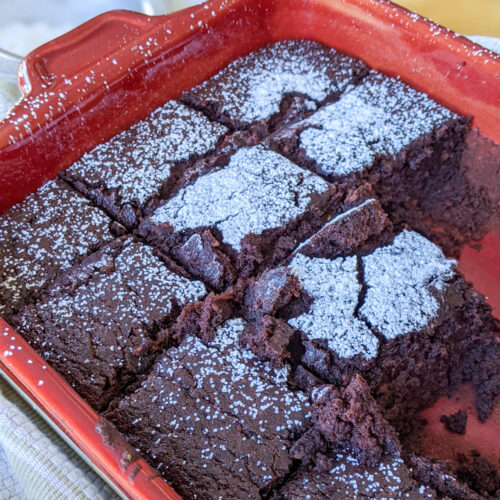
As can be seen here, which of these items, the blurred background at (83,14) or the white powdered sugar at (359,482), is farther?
the blurred background at (83,14)

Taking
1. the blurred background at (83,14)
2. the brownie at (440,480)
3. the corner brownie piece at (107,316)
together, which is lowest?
the brownie at (440,480)

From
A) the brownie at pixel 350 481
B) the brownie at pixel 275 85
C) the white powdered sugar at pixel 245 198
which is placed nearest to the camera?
the brownie at pixel 350 481

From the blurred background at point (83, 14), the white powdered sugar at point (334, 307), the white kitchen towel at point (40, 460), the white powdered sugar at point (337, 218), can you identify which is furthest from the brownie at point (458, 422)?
the blurred background at point (83, 14)

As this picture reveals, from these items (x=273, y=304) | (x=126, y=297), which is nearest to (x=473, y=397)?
(x=273, y=304)

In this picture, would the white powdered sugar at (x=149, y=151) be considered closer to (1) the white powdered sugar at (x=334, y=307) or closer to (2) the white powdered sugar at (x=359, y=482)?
(1) the white powdered sugar at (x=334, y=307)

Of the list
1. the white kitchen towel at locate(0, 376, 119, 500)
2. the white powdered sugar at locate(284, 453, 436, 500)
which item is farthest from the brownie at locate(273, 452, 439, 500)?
the white kitchen towel at locate(0, 376, 119, 500)

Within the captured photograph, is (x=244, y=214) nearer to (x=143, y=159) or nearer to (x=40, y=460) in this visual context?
(x=143, y=159)

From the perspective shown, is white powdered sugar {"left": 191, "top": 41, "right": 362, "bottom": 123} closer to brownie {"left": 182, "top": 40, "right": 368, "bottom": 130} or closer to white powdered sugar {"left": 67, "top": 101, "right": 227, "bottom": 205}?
brownie {"left": 182, "top": 40, "right": 368, "bottom": 130}
